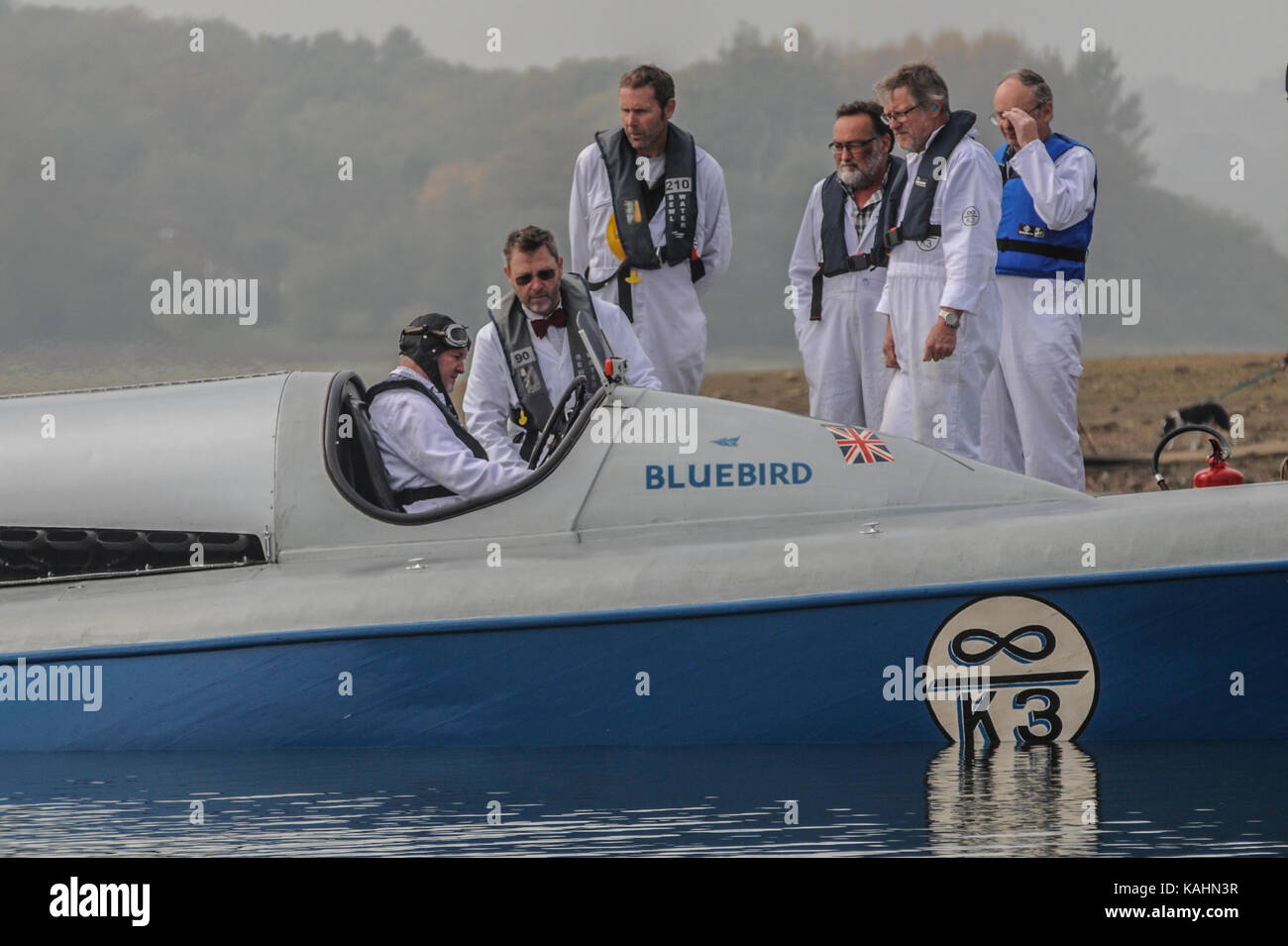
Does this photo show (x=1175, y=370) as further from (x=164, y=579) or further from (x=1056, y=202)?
(x=164, y=579)

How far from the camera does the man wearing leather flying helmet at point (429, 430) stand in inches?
224

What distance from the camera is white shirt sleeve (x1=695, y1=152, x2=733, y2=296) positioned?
25.3 feet

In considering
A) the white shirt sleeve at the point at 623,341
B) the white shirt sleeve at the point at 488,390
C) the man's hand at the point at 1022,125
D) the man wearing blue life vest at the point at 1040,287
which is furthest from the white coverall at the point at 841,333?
the white shirt sleeve at the point at 488,390

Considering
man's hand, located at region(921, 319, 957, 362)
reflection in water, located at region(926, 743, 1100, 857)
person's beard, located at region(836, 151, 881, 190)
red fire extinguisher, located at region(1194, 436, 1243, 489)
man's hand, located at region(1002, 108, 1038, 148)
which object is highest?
man's hand, located at region(1002, 108, 1038, 148)

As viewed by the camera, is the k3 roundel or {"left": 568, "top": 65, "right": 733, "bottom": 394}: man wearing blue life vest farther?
{"left": 568, "top": 65, "right": 733, "bottom": 394}: man wearing blue life vest

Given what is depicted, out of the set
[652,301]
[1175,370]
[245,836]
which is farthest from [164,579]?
[1175,370]

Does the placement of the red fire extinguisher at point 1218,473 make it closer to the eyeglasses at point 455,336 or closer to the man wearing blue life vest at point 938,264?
the man wearing blue life vest at point 938,264

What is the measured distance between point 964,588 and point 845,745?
57 centimetres

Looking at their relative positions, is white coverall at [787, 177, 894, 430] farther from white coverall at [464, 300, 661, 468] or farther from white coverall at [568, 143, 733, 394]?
white coverall at [464, 300, 661, 468]

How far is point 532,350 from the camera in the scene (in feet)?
21.4

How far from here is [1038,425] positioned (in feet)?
25.1

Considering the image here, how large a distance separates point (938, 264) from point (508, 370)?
1820mm

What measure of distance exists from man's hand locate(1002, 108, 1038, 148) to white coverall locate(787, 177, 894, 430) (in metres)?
0.76

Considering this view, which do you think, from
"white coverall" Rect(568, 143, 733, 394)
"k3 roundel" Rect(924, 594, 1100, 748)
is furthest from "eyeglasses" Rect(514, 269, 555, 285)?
"k3 roundel" Rect(924, 594, 1100, 748)
